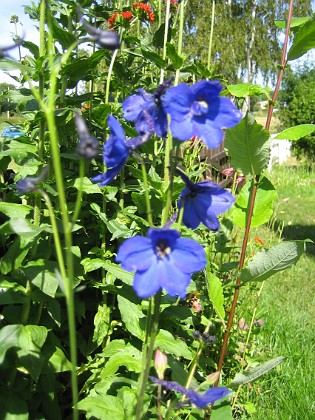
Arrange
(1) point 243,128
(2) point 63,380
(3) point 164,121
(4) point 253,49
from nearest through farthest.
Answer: (3) point 164,121 → (1) point 243,128 → (2) point 63,380 → (4) point 253,49

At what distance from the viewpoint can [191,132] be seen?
3.21 feet

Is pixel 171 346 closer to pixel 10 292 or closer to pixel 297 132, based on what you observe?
pixel 10 292

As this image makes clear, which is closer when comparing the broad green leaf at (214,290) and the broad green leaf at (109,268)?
the broad green leaf at (214,290)

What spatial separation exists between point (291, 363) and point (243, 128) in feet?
5.56

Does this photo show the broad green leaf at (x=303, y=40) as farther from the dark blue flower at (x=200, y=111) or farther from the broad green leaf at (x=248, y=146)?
the dark blue flower at (x=200, y=111)

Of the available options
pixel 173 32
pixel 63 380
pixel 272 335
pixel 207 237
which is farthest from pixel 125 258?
pixel 272 335

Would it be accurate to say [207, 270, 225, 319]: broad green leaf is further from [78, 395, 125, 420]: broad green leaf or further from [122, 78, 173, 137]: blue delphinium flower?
[122, 78, 173, 137]: blue delphinium flower

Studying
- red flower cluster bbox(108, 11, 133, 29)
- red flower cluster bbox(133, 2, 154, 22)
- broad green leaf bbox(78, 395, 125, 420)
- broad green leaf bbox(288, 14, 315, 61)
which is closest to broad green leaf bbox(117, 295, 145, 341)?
broad green leaf bbox(78, 395, 125, 420)

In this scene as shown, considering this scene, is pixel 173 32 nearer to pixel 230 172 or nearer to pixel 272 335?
pixel 230 172

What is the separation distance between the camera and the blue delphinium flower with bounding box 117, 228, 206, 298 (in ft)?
2.99

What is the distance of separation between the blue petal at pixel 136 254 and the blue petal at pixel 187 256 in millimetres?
45

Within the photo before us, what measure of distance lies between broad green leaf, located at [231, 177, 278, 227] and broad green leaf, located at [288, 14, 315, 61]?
0.39 meters

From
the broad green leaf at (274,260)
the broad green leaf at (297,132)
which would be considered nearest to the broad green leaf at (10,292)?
the broad green leaf at (274,260)

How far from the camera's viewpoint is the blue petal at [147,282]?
2.96 feet
